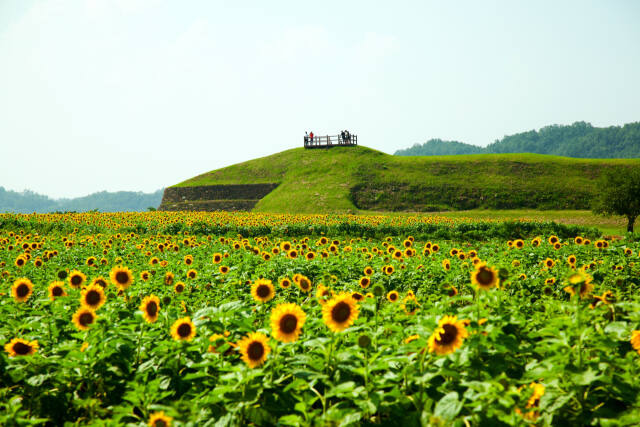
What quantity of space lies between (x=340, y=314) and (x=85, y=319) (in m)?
2.53

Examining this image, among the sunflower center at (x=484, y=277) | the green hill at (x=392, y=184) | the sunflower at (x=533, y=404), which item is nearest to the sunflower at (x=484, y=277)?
the sunflower center at (x=484, y=277)

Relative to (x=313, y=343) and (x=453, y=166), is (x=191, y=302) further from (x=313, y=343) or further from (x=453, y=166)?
(x=453, y=166)

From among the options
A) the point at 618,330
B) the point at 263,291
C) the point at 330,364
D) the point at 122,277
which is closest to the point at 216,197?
the point at 122,277

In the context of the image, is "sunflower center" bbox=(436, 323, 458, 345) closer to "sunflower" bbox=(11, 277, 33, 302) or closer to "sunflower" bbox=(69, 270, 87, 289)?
"sunflower" bbox=(69, 270, 87, 289)

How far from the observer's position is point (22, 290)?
4.61 meters

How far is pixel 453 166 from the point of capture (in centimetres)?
5872

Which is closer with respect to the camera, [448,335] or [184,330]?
[448,335]

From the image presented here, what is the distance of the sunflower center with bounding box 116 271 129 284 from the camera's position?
4.66m

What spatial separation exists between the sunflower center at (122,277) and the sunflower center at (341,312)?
3.08 m

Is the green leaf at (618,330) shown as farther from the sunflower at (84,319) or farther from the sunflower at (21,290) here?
the sunflower at (21,290)

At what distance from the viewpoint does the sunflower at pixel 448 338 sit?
249 cm

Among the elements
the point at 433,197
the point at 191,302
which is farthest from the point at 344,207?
the point at 191,302

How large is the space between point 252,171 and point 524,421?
6941cm

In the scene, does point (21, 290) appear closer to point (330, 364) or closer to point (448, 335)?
point (330, 364)
